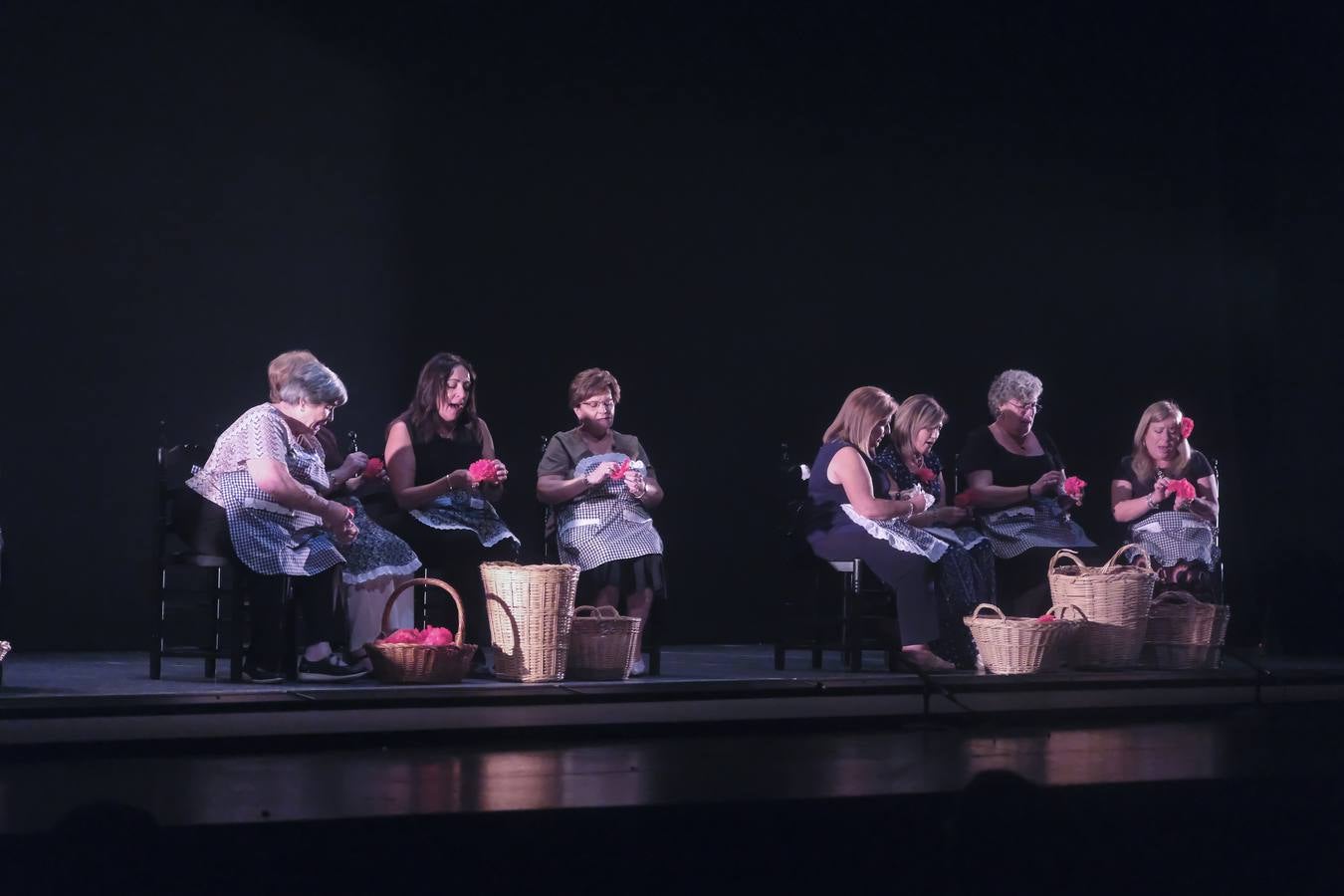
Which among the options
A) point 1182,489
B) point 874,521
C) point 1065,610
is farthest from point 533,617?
point 1182,489

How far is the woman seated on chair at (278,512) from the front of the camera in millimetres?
4699

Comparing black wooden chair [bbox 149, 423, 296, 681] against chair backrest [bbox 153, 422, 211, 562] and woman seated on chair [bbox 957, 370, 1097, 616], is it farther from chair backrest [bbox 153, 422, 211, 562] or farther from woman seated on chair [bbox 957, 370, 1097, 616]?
woman seated on chair [bbox 957, 370, 1097, 616]

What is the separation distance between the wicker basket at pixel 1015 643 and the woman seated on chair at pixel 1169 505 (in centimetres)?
111

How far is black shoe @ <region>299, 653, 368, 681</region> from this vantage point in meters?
4.85

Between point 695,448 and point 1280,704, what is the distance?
8.59 ft

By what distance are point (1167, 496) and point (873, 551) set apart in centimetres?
144

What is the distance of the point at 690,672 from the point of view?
208 inches

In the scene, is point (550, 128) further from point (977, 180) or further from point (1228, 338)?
point (1228, 338)

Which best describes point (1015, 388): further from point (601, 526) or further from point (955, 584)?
point (601, 526)

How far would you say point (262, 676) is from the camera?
4.75 m

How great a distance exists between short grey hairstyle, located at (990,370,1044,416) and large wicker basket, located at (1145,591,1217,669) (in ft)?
2.95

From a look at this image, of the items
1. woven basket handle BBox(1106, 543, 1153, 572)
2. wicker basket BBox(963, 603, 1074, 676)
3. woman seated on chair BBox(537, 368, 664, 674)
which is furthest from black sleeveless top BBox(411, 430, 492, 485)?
woven basket handle BBox(1106, 543, 1153, 572)

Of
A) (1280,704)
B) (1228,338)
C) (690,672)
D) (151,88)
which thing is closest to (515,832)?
(690,672)

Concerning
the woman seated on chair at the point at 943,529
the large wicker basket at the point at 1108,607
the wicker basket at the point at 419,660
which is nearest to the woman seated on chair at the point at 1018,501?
the woman seated on chair at the point at 943,529
